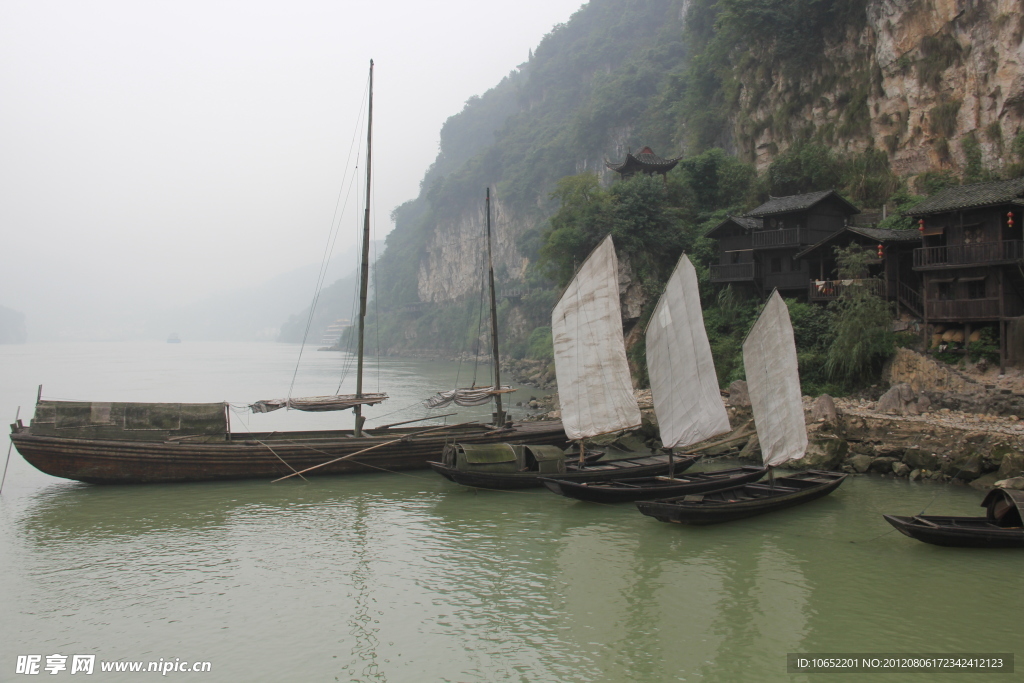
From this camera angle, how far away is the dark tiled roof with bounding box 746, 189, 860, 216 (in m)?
32.5

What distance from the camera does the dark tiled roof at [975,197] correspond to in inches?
965

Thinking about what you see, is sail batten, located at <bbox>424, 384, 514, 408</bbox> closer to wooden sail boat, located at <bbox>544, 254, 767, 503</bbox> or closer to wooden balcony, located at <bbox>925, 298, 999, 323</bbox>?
wooden sail boat, located at <bbox>544, 254, 767, 503</bbox>

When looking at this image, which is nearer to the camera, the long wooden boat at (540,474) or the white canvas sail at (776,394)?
the white canvas sail at (776,394)

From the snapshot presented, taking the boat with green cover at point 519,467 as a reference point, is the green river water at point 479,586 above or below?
below

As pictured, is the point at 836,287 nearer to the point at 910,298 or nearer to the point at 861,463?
the point at 910,298

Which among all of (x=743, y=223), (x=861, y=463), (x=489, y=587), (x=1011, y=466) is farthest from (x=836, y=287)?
(x=489, y=587)

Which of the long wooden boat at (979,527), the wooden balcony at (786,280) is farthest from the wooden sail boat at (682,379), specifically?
the wooden balcony at (786,280)

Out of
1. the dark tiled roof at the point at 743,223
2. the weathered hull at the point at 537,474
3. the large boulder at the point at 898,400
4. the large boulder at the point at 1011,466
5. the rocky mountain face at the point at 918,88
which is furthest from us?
the dark tiled roof at the point at 743,223

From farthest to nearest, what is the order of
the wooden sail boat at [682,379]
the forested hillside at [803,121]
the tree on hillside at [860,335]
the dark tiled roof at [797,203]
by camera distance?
the dark tiled roof at [797,203], the forested hillside at [803,121], the tree on hillside at [860,335], the wooden sail boat at [682,379]

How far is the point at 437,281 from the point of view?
415ft

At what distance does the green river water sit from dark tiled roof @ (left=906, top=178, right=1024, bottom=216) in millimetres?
11722

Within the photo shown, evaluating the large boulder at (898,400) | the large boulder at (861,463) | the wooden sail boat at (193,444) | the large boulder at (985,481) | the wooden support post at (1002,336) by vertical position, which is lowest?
the large boulder at (985,481)

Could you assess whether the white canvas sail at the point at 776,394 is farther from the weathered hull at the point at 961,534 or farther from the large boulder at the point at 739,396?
the large boulder at the point at 739,396

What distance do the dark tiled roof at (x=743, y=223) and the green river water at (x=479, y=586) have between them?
17.8 m
